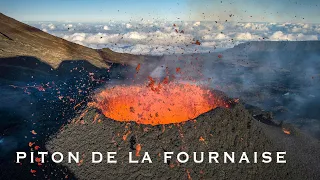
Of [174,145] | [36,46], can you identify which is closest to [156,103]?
[174,145]

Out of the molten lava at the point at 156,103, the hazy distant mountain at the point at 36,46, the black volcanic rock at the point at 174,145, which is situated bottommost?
the black volcanic rock at the point at 174,145

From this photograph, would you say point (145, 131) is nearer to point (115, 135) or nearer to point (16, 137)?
point (115, 135)

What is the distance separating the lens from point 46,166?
42.1 feet

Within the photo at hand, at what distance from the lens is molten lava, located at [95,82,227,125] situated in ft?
48.2

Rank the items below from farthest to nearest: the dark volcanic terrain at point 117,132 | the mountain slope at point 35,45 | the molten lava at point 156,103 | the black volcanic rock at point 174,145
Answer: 1. the mountain slope at point 35,45
2. the molten lava at point 156,103
3. the dark volcanic terrain at point 117,132
4. the black volcanic rock at point 174,145

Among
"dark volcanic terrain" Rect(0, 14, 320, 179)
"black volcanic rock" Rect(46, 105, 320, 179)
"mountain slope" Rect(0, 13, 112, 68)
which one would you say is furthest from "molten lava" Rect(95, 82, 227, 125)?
"mountain slope" Rect(0, 13, 112, 68)

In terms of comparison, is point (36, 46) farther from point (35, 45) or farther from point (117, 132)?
point (117, 132)

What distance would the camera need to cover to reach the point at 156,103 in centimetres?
1567

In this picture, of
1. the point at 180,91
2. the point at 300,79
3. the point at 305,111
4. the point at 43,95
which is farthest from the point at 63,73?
the point at 300,79

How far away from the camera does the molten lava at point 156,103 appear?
14680 mm

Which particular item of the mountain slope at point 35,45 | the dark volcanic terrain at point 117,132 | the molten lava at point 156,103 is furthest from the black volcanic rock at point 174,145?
the mountain slope at point 35,45

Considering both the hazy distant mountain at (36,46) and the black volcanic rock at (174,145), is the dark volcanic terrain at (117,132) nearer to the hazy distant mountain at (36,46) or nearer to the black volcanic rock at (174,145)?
the black volcanic rock at (174,145)

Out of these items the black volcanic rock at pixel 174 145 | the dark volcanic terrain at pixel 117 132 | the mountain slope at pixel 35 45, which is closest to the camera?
the black volcanic rock at pixel 174 145

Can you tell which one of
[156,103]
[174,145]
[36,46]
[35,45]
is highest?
[35,45]
